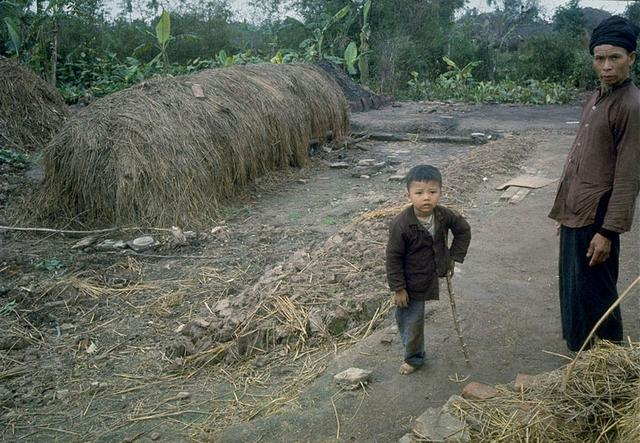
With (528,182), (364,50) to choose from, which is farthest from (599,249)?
(364,50)

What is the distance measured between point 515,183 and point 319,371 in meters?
4.79

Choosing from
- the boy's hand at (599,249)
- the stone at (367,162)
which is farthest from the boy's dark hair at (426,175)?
the stone at (367,162)

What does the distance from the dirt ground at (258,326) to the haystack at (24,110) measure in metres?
4.94

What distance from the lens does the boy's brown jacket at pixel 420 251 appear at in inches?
127

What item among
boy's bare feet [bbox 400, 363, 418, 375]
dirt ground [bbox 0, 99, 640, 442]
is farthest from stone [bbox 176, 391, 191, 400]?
boy's bare feet [bbox 400, 363, 418, 375]

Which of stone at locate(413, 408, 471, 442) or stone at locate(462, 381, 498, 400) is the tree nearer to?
stone at locate(462, 381, 498, 400)

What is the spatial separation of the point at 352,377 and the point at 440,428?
854mm

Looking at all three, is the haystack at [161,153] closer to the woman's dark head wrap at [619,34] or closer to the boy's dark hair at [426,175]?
the boy's dark hair at [426,175]

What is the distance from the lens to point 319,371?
12.4ft

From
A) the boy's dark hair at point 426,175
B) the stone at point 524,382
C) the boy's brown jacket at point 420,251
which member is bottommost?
the stone at point 524,382

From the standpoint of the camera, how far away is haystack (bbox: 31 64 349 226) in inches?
290

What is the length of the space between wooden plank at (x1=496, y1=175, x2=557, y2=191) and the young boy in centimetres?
459

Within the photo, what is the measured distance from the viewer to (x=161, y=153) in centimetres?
754

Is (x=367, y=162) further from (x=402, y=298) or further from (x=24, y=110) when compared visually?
(x=402, y=298)
